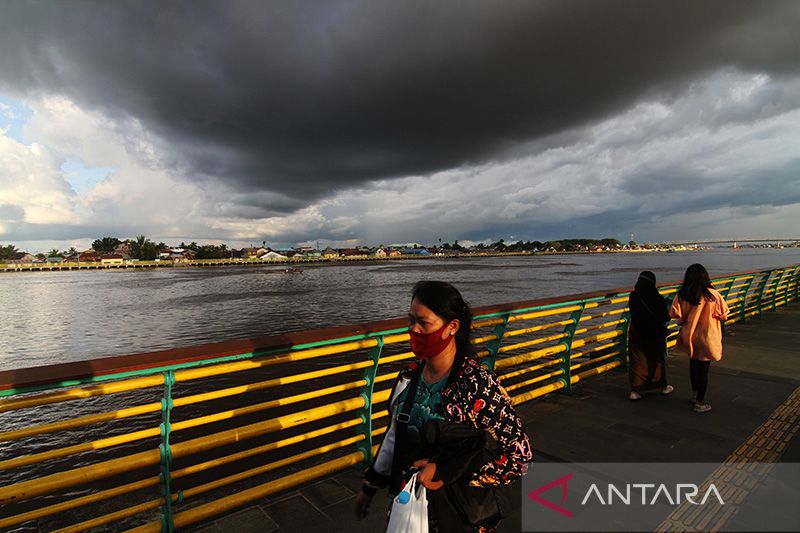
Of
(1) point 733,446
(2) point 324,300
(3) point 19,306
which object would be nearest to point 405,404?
(1) point 733,446

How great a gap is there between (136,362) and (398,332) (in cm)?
185

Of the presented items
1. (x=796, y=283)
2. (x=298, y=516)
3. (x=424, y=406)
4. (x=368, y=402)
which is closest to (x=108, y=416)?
(x=298, y=516)

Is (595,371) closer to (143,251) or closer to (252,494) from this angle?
(252,494)

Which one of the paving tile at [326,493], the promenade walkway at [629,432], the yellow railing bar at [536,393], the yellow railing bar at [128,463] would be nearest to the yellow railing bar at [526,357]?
the yellow railing bar at [536,393]

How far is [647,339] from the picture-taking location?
5.05m

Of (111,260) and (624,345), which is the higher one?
(111,260)

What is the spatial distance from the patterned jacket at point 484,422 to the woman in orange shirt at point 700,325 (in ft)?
13.1

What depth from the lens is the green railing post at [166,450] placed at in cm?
246

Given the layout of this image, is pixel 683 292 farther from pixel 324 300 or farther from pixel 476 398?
pixel 324 300

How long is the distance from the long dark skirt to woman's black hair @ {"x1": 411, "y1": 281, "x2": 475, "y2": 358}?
4060mm

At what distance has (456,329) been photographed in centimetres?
187

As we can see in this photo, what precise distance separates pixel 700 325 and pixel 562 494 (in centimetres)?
300

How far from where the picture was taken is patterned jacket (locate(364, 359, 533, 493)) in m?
1.61

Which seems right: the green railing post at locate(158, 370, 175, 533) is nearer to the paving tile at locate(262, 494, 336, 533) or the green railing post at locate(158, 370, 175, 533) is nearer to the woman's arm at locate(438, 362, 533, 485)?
the paving tile at locate(262, 494, 336, 533)
